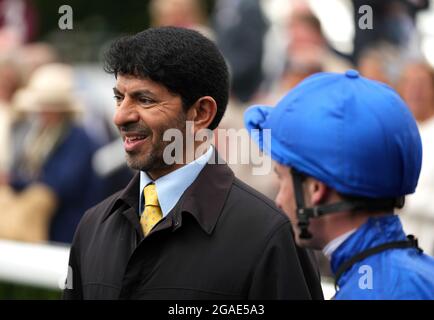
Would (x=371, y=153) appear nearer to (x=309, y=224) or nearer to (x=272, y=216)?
(x=309, y=224)

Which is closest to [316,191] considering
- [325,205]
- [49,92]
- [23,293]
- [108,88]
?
[325,205]

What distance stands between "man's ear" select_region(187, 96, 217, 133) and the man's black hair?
0.02 metres

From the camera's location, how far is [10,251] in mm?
6887

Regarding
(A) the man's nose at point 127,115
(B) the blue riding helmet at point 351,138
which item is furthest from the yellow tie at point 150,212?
(B) the blue riding helmet at point 351,138

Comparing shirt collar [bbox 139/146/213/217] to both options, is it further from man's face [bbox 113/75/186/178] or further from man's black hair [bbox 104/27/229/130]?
man's black hair [bbox 104/27/229/130]

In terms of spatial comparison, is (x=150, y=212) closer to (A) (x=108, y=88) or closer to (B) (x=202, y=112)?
(B) (x=202, y=112)

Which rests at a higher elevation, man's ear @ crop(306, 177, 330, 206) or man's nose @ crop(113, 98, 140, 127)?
man's nose @ crop(113, 98, 140, 127)

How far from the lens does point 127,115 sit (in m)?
3.46

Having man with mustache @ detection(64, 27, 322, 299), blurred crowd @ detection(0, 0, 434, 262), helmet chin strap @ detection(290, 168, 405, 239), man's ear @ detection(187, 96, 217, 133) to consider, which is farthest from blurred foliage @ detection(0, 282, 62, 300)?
helmet chin strap @ detection(290, 168, 405, 239)

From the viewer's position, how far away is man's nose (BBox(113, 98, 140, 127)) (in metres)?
3.46
